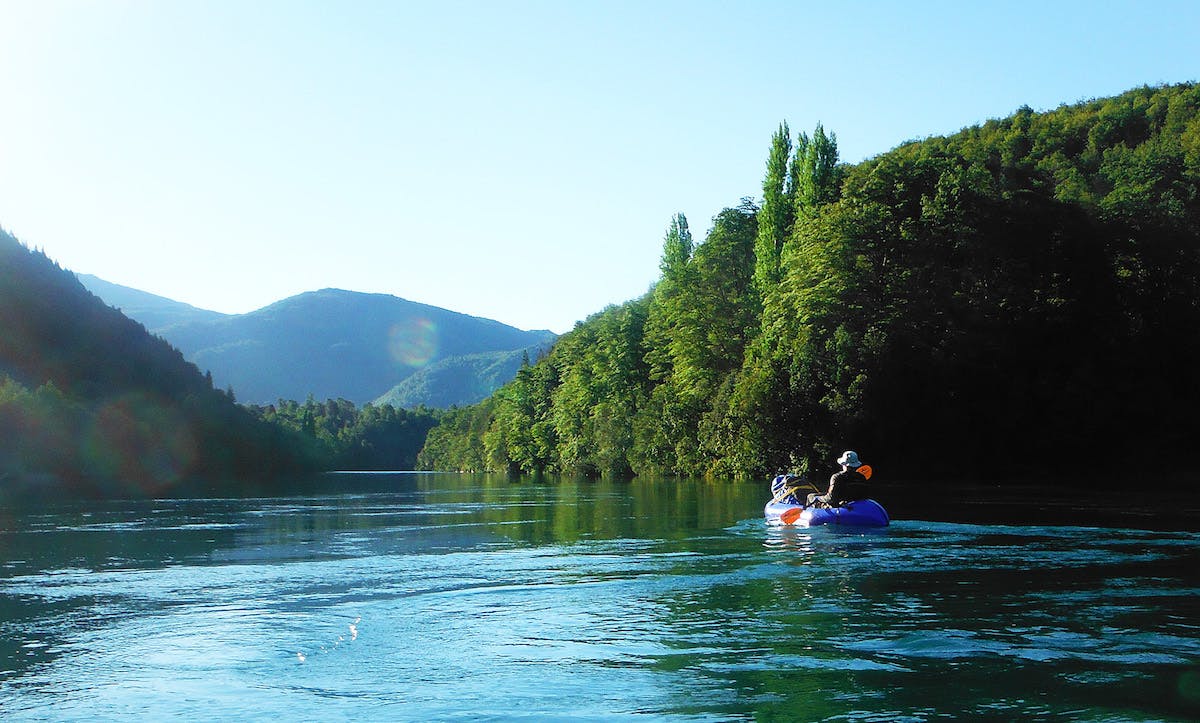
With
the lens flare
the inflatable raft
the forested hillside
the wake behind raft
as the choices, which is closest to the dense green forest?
the wake behind raft

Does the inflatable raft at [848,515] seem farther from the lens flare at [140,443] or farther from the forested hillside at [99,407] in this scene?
the lens flare at [140,443]

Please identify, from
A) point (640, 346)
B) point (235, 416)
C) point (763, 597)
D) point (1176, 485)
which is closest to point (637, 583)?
point (763, 597)

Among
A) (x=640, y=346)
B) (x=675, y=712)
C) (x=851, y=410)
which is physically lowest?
(x=675, y=712)

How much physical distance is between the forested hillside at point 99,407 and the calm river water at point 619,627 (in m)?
76.8

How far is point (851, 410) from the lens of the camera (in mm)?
70812

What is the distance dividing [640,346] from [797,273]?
42305 mm

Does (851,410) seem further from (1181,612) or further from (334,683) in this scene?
(334,683)

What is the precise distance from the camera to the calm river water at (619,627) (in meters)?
12.6

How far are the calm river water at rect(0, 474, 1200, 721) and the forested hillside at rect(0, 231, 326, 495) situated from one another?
252 feet

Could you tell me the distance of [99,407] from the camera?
134625mm

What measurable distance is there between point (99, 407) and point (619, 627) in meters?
132

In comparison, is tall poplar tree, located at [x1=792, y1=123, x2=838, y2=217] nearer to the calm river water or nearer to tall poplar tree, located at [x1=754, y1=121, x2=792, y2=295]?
tall poplar tree, located at [x1=754, y1=121, x2=792, y2=295]

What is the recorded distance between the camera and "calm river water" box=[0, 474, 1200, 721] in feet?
41.2

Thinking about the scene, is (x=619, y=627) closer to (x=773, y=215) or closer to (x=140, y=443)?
(x=773, y=215)
